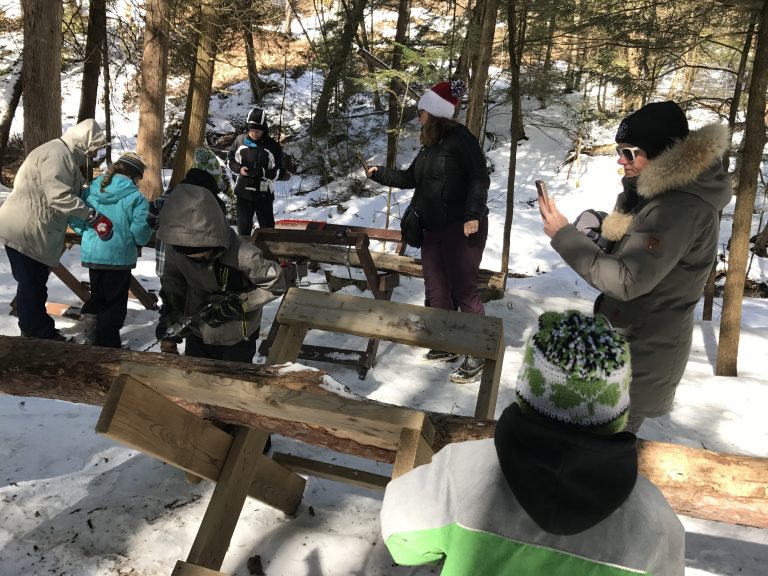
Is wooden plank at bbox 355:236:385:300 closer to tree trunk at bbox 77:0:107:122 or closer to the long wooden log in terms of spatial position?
the long wooden log

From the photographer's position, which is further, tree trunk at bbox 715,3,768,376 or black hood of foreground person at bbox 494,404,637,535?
tree trunk at bbox 715,3,768,376

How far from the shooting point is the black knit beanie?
2230 mm

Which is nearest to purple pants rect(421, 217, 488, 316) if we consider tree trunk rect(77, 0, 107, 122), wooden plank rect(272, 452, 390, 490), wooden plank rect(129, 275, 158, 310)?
wooden plank rect(272, 452, 390, 490)

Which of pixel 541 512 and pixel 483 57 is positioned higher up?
pixel 483 57

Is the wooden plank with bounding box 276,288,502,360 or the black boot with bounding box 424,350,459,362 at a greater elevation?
the wooden plank with bounding box 276,288,502,360

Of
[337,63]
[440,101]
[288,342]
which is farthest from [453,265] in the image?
[337,63]

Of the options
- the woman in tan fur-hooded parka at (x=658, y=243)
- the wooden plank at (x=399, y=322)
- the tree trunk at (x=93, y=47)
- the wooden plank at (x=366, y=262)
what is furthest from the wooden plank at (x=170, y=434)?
the tree trunk at (x=93, y=47)

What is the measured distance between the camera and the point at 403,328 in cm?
343

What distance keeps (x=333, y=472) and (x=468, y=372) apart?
6.60 ft

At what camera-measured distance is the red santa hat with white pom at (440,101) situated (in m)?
4.12

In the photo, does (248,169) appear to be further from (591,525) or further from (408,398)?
(591,525)

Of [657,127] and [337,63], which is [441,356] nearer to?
[657,127]

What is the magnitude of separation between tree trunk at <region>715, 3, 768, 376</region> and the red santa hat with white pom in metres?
2.55

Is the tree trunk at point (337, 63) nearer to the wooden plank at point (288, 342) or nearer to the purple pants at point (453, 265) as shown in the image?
the purple pants at point (453, 265)
